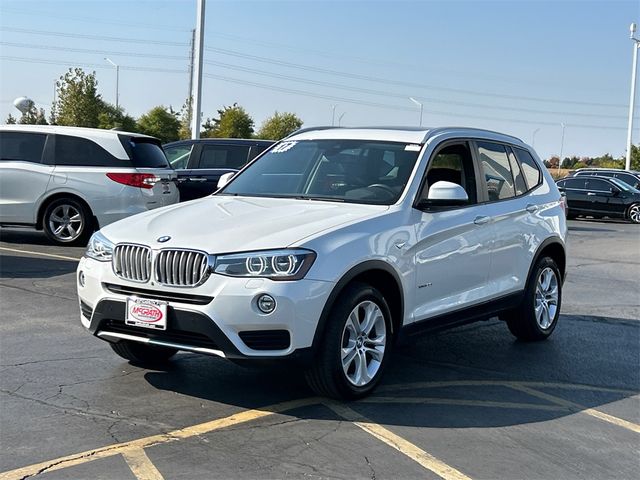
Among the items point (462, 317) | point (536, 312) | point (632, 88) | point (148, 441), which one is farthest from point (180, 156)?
point (632, 88)

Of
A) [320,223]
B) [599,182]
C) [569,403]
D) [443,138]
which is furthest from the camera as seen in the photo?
[599,182]

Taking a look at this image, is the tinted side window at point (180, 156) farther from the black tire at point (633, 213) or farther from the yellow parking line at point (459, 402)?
the black tire at point (633, 213)

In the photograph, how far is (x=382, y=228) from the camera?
5.31 m

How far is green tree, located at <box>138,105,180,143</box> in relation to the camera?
209ft

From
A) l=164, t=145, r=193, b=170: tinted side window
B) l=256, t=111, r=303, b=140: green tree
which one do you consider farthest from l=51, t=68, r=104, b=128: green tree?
l=164, t=145, r=193, b=170: tinted side window

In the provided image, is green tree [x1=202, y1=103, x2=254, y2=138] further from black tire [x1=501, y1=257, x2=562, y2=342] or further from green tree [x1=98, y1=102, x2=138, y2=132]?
black tire [x1=501, y1=257, x2=562, y2=342]

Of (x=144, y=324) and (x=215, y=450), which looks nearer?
(x=215, y=450)

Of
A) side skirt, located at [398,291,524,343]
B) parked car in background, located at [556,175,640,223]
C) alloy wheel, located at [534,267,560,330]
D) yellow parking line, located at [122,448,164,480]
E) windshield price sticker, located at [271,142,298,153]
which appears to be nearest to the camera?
yellow parking line, located at [122,448,164,480]

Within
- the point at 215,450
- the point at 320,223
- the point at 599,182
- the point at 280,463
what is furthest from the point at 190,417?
the point at 599,182

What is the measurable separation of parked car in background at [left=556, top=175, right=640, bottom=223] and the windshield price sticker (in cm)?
2053

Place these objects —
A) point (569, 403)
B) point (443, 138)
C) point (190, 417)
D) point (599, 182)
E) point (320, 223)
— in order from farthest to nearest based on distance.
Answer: point (599, 182) < point (443, 138) < point (569, 403) < point (320, 223) < point (190, 417)

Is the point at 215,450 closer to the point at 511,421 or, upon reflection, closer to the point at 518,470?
the point at 518,470

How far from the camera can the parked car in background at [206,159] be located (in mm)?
14484

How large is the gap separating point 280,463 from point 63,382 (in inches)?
79.9
